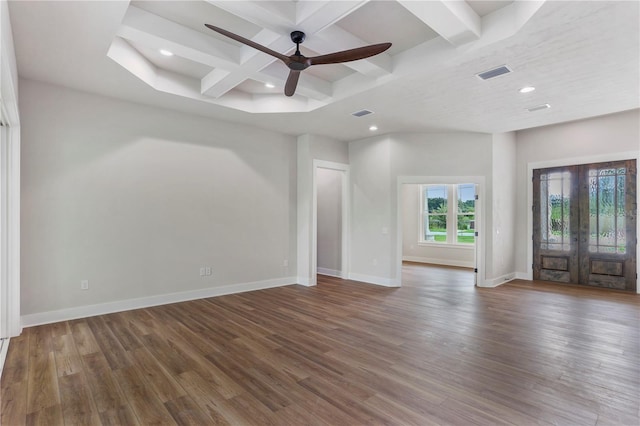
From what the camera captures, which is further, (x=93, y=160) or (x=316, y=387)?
(x=93, y=160)

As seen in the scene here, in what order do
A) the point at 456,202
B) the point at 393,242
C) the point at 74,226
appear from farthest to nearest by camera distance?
the point at 456,202 < the point at 393,242 < the point at 74,226

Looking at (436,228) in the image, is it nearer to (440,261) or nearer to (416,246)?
(416,246)

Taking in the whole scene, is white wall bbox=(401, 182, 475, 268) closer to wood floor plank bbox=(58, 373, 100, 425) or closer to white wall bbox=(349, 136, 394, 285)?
white wall bbox=(349, 136, 394, 285)

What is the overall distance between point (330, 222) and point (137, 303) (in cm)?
431

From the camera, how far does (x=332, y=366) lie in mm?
2947

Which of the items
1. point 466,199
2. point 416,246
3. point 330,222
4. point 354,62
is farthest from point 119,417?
point 466,199

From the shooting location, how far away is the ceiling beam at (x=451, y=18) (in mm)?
2677

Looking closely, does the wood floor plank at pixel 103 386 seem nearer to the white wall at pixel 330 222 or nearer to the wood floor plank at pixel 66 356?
the wood floor plank at pixel 66 356

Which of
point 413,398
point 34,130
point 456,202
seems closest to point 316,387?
point 413,398

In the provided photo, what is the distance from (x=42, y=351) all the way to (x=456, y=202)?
9270 mm

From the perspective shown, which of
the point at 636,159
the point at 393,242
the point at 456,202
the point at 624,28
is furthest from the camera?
the point at 456,202

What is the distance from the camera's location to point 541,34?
9.73ft

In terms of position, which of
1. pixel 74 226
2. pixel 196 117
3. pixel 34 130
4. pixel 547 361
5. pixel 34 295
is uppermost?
pixel 196 117

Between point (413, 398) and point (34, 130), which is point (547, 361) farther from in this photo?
point (34, 130)
